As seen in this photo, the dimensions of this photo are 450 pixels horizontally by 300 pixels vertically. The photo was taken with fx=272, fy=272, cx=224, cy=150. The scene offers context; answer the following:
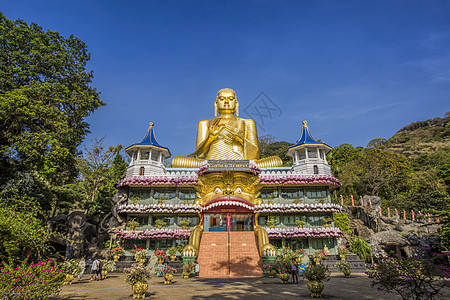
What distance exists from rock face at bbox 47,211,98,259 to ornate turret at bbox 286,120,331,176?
23.2 metres

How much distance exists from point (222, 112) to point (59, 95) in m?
15.4

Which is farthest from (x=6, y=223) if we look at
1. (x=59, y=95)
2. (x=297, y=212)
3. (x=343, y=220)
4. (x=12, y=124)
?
(x=343, y=220)

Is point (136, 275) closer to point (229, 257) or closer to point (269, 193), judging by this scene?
point (229, 257)

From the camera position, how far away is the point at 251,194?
81.8 ft

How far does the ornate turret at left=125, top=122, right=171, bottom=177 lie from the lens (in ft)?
93.5

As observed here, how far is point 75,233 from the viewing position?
28078mm

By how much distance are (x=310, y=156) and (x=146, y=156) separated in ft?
57.9

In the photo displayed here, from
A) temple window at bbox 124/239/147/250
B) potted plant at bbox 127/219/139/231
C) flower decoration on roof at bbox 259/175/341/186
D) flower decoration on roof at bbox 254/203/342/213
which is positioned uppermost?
flower decoration on roof at bbox 259/175/341/186

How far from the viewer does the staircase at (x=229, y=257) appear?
57.7 ft

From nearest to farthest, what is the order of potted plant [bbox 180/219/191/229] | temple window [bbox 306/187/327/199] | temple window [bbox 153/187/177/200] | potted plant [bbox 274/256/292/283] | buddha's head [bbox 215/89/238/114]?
potted plant [bbox 274/256/292/283], potted plant [bbox 180/219/191/229], temple window [bbox 306/187/327/199], temple window [bbox 153/187/177/200], buddha's head [bbox 215/89/238/114]

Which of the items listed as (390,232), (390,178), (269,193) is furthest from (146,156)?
(390,178)

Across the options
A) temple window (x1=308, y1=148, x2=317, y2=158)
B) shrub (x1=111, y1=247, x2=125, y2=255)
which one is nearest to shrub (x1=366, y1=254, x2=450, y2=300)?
shrub (x1=111, y1=247, x2=125, y2=255)

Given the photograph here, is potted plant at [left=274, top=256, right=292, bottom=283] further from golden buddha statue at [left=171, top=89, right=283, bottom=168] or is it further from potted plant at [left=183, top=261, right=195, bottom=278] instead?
golden buddha statue at [left=171, top=89, right=283, bottom=168]

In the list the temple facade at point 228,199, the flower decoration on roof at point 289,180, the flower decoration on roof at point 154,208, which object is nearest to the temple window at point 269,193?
the temple facade at point 228,199
